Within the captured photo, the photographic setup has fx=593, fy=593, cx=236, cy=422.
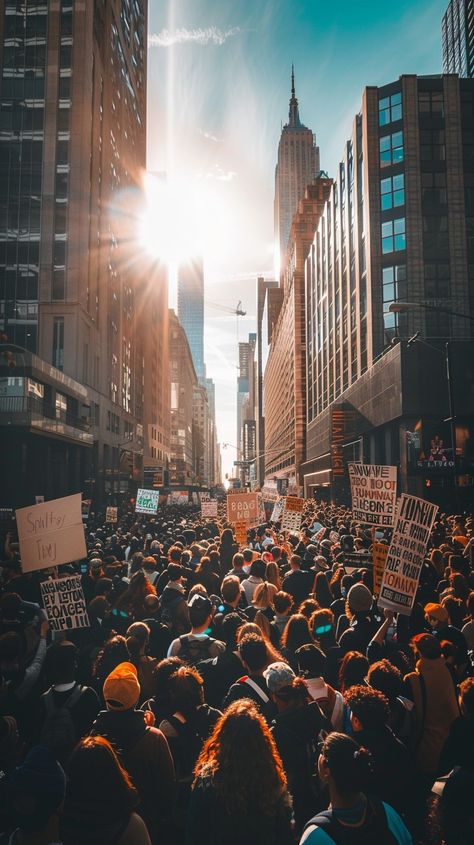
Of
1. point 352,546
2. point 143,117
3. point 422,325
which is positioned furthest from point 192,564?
point 143,117

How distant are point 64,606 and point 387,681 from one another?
4296 mm

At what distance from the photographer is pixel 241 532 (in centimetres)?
1636

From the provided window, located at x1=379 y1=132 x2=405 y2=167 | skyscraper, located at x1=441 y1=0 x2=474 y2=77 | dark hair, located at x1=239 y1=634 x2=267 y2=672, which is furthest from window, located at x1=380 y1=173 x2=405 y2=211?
skyscraper, located at x1=441 y1=0 x2=474 y2=77

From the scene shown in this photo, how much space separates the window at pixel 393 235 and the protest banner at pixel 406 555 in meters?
43.1

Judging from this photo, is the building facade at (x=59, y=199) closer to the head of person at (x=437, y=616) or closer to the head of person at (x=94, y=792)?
the head of person at (x=437, y=616)

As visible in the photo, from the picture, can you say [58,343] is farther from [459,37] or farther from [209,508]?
[459,37]

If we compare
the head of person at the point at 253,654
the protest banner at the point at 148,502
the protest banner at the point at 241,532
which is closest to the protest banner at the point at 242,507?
the protest banner at the point at 241,532

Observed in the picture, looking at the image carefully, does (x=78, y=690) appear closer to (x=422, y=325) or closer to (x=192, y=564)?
(x=192, y=564)

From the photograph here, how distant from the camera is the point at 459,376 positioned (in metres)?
34.8

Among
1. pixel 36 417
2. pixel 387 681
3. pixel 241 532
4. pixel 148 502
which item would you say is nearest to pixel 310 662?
pixel 387 681

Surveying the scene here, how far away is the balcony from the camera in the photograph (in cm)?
3847

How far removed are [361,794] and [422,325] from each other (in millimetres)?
46692

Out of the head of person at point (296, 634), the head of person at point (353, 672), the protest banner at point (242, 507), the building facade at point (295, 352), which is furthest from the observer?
the building facade at point (295, 352)

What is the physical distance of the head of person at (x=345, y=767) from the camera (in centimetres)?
300
